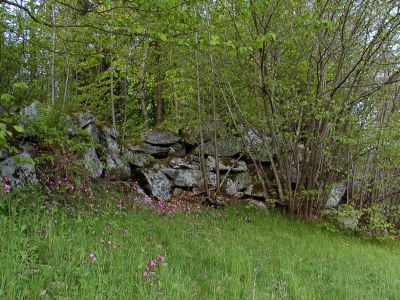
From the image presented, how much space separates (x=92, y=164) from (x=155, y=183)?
6.78 feet

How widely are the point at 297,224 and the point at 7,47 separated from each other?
24.1ft

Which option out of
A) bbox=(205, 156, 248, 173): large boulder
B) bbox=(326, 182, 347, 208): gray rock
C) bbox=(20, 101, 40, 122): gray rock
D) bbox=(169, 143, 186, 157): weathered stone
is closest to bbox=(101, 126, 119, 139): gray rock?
bbox=(169, 143, 186, 157): weathered stone

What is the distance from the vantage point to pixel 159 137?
10.3 meters

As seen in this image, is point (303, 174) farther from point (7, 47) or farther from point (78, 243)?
point (7, 47)

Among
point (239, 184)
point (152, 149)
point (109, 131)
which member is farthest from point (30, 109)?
point (239, 184)

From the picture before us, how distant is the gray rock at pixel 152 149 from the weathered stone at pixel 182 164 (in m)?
0.45

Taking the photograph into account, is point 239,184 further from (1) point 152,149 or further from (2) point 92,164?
(2) point 92,164

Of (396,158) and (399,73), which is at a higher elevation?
(399,73)

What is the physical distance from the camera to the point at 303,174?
29.6 ft

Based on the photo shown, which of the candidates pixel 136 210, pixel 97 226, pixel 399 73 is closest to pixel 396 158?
pixel 399 73

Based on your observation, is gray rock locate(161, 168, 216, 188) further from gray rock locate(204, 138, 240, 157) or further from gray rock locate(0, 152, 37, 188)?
gray rock locate(0, 152, 37, 188)

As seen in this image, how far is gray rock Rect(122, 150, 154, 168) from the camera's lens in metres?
8.80

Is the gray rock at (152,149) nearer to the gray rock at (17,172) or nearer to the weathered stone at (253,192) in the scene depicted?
the weathered stone at (253,192)

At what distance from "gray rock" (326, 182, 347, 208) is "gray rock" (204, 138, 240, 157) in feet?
9.37
